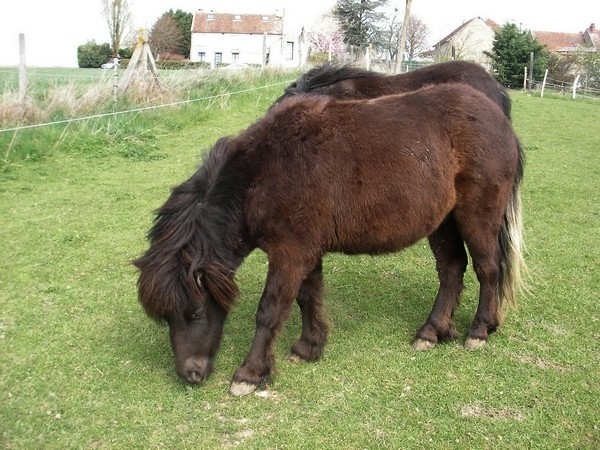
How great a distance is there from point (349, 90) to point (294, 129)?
2177 millimetres

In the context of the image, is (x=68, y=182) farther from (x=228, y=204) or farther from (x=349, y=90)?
(x=228, y=204)

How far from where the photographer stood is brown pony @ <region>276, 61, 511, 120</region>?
543 cm

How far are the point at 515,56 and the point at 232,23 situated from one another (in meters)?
37.9

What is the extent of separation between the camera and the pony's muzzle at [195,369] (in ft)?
10.8

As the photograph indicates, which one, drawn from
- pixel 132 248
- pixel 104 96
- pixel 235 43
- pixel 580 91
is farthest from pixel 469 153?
pixel 235 43

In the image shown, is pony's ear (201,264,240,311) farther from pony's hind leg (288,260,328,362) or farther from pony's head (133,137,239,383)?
pony's hind leg (288,260,328,362)

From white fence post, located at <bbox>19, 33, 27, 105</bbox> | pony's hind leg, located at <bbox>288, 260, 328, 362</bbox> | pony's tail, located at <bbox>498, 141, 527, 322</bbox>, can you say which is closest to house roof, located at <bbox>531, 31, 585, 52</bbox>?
white fence post, located at <bbox>19, 33, 27, 105</bbox>

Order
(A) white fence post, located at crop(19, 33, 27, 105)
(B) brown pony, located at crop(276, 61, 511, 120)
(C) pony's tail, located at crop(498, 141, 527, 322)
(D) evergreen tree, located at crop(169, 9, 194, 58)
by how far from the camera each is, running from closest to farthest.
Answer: (C) pony's tail, located at crop(498, 141, 527, 322)
(B) brown pony, located at crop(276, 61, 511, 120)
(A) white fence post, located at crop(19, 33, 27, 105)
(D) evergreen tree, located at crop(169, 9, 194, 58)

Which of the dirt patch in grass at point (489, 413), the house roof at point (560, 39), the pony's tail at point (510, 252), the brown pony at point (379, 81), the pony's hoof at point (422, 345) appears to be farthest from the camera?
the house roof at point (560, 39)

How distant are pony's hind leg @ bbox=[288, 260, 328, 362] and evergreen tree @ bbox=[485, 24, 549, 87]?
30.1 metres

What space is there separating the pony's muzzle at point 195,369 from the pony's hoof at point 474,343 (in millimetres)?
1961

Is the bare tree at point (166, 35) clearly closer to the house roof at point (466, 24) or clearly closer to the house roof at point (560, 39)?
the house roof at point (466, 24)

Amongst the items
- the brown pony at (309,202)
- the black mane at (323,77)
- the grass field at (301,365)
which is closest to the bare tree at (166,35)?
the grass field at (301,365)

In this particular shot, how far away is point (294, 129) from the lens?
11.5ft
